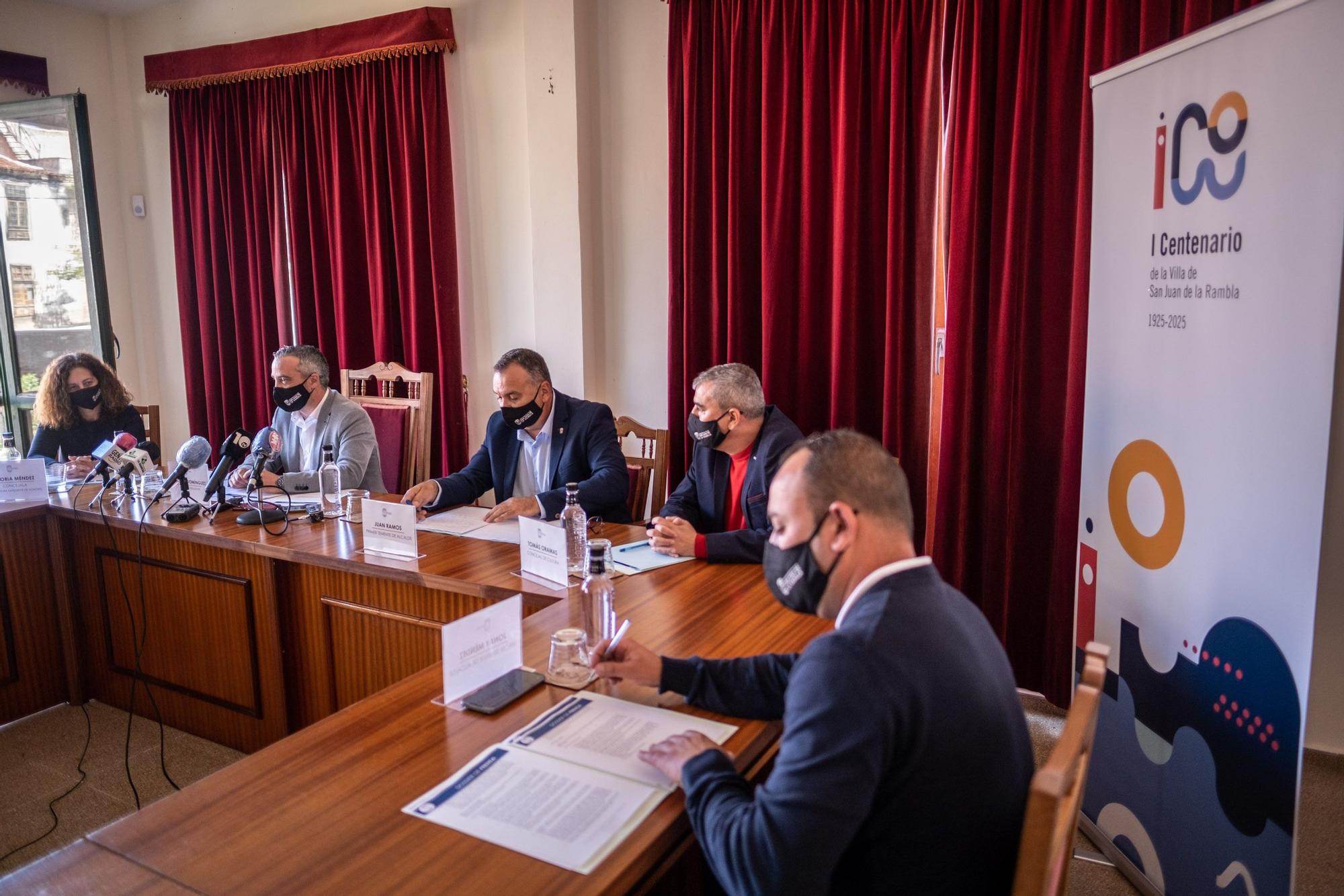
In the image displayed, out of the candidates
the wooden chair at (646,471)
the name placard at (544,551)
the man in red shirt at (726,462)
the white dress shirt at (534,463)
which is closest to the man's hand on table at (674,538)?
the man in red shirt at (726,462)

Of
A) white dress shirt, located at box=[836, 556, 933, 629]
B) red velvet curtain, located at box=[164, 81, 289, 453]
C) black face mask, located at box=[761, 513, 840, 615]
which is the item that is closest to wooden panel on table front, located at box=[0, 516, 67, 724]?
red velvet curtain, located at box=[164, 81, 289, 453]

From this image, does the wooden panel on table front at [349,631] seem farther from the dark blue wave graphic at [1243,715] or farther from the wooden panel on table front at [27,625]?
the dark blue wave graphic at [1243,715]

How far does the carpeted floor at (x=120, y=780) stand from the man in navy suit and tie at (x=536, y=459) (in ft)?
3.49

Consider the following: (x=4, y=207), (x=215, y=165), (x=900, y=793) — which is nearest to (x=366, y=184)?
(x=215, y=165)

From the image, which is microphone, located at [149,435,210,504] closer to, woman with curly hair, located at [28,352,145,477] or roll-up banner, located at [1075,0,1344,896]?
woman with curly hair, located at [28,352,145,477]

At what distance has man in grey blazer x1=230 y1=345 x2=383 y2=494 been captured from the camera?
3.23 metres

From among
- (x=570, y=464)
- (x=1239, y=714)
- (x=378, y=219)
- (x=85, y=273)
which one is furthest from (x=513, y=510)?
(x=85, y=273)

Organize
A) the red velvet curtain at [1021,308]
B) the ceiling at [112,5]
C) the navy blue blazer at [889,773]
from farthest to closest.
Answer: the ceiling at [112,5] < the red velvet curtain at [1021,308] < the navy blue blazer at [889,773]

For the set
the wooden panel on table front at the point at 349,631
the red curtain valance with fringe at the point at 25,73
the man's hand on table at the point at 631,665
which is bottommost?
the wooden panel on table front at the point at 349,631

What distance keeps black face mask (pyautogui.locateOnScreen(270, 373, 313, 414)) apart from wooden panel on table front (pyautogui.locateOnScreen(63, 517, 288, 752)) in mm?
628

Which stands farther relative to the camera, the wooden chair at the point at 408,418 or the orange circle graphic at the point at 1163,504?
the wooden chair at the point at 408,418

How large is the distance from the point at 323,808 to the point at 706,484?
165 centimetres

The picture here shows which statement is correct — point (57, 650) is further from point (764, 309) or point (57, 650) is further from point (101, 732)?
point (764, 309)

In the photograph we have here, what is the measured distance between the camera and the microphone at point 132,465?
2996mm
